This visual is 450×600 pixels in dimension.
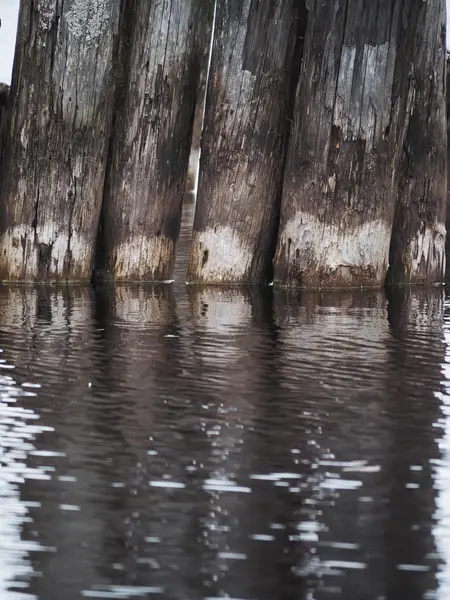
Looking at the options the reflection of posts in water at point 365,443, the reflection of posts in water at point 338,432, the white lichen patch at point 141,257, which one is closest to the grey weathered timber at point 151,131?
the white lichen patch at point 141,257

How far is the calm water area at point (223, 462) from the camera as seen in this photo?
2.87 meters

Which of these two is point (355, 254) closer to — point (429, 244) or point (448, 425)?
point (429, 244)

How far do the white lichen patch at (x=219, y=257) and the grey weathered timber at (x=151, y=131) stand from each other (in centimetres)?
22

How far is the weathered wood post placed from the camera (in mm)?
8555

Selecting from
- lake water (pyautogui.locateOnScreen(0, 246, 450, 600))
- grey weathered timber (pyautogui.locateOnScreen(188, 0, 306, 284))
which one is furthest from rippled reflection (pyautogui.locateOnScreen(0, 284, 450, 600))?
grey weathered timber (pyautogui.locateOnScreen(188, 0, 306, 284))

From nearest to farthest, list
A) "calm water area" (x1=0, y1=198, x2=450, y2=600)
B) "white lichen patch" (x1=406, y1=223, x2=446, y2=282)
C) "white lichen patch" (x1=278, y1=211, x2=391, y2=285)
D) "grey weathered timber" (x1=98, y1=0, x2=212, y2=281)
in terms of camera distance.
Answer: "calm water area" (x1=0, y1=198, x2=450, y2=600)
"grey weathered timber" (x1=98, y1=0, x2=212, y2=281)
"white lichen patch" (x1=278, y1=211, x2=391, y2=285)
"white lichen patch" (x1=406, y1=223, x2=446, y2=282)

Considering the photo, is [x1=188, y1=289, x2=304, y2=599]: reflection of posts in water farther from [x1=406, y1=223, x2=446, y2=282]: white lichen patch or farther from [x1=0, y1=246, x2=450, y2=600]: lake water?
[x1=406, y1=223, x2=446, y2=282]: white lichen patch

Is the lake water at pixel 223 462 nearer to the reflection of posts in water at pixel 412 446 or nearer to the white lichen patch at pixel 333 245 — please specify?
the reflection of posts in water at pixel 412 446

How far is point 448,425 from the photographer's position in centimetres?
446

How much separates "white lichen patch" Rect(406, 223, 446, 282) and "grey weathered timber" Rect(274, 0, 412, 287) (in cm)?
45

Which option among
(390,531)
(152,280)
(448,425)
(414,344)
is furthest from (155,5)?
(390,531)

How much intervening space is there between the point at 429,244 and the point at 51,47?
3.05m

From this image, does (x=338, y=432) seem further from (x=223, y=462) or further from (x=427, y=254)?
(x=427, y=254)

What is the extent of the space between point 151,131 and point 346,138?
131 centimetres
